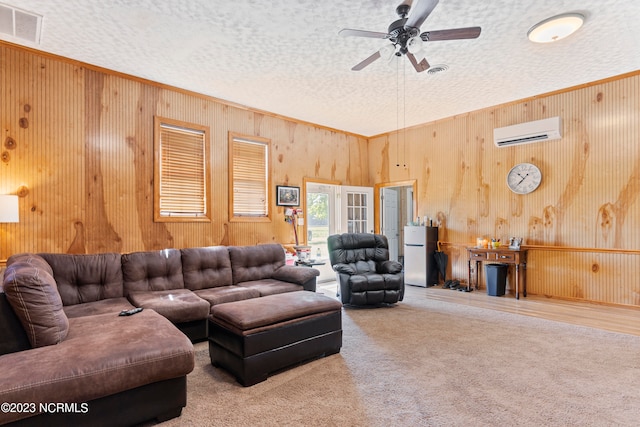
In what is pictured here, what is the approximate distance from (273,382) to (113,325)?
121 cm

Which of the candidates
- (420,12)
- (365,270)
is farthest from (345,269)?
(420,12)

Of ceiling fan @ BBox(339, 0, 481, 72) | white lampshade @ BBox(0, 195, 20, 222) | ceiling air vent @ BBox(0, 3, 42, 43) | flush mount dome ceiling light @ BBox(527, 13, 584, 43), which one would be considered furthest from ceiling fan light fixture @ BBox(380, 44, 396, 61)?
white lampshade @ BBox(0, 195, 20, 222)

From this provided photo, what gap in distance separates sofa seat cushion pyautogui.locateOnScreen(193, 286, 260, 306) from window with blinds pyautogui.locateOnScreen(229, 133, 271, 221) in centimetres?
153

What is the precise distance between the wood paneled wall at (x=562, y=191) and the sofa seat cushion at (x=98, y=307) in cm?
526

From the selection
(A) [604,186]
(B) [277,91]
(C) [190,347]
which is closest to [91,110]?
(B) [277,91]

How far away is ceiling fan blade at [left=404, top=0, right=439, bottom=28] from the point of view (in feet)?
7.78

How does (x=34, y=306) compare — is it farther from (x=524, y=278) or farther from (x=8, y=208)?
(x=524, y=278)

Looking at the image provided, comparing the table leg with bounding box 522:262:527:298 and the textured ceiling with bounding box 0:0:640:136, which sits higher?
the textured ceiling with bounding box 0:0:640:136

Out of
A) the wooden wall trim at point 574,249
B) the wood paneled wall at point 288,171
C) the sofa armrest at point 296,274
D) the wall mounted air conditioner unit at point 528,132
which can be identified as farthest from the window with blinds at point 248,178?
the wooden wall trim at point 574,249

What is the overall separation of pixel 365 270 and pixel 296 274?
1217 mm

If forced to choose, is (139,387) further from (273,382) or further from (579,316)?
(579,316)

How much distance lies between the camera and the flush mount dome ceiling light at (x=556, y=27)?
3.03 metres

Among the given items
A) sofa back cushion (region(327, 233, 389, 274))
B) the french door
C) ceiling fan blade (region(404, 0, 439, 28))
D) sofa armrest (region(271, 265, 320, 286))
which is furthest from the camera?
the french door

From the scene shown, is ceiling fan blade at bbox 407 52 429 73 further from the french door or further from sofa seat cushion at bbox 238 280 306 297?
the french door
